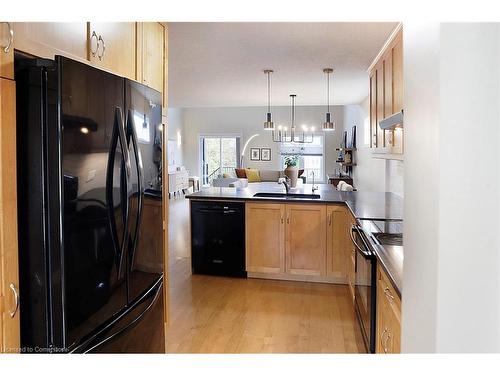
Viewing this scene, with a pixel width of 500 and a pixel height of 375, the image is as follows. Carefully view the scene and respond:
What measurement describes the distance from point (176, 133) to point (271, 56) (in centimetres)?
927

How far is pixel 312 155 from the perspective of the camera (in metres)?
13.1

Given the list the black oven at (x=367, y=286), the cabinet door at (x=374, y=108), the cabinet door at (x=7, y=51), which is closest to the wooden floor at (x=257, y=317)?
the black oven at (x=367, y=286)

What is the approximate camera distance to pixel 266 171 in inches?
498

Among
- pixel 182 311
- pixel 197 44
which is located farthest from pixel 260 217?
pixel 197 44

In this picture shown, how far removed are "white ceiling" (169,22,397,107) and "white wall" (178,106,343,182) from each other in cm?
599

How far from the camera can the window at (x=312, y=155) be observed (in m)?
13.0

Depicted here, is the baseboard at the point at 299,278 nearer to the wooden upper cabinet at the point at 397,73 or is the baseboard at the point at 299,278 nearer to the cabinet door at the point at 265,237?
the cabinet door at the point at 265,237

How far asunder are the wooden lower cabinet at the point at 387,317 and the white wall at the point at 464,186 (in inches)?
40.8

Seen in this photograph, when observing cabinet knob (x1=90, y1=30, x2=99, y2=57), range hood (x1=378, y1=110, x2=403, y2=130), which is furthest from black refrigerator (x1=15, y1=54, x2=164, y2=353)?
range hood (x1=378, y1=110, x2=403, y2=130)

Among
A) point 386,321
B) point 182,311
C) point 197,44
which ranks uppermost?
point 197,44

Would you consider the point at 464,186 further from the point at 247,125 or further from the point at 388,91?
the point at 247,125

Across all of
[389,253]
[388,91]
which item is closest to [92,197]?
[389,253]

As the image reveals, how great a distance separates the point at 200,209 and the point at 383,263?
2.91 m
